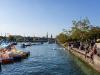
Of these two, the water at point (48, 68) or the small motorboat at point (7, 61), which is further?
the small motorboat at point (7, 61)

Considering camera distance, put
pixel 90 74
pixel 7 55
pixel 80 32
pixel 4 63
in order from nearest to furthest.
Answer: pixel 90 74, pixel 4 63, pixel 7 55, pixel 80 32

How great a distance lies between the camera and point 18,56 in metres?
56.6

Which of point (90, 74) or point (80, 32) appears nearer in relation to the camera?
point (90, 74)

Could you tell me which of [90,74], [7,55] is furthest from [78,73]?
[7,55]

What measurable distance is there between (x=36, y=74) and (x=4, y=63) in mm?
14320

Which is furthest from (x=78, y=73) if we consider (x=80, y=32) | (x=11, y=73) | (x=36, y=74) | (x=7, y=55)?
Answer: (x=80, y=32)

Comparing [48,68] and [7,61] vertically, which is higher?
[7,61]

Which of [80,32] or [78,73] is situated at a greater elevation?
[80,32]

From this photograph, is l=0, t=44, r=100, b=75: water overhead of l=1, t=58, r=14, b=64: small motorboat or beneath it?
beneath

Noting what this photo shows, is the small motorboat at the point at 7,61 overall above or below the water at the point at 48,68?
above

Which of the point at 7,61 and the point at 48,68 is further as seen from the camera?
the point at 7,61

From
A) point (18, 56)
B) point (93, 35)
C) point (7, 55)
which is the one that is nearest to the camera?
point (7, 55)

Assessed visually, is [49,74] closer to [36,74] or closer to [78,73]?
[36,74]

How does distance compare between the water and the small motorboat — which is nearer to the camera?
the water
